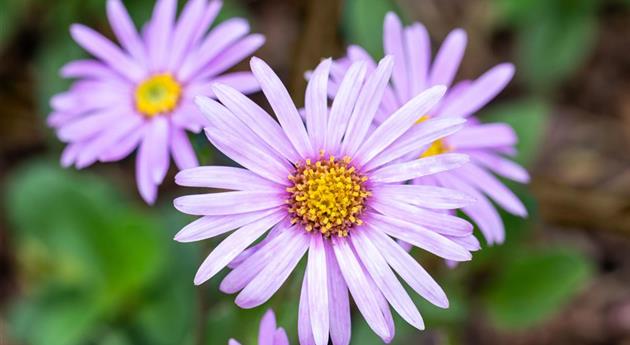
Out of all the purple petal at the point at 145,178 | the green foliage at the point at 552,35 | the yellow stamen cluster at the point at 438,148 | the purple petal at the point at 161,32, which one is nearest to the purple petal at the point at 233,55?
the purple petal at the point at 161,32

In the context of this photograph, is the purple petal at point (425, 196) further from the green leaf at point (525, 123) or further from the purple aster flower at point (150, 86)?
the green leaf at point (525, 123)

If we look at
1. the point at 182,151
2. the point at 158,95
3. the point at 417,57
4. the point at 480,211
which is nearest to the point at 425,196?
the point at 480,211

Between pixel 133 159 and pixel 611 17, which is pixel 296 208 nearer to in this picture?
pixel 133 159

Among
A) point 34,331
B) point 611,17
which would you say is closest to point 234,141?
point 34,331

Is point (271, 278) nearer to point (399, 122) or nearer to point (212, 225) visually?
point (212, 225)

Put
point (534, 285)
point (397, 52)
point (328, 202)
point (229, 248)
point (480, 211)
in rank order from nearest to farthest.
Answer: point (229, 248) < point (328, 202) < point (480, 211) < point (397, 52) < point (534, 285)

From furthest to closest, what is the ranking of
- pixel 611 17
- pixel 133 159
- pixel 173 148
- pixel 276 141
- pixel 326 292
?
pixel 611 17 < pixel 133 159 < pixel 173 148 < pixel 276 141 < pixel 326 292

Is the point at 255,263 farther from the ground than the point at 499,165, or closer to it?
closer to it
